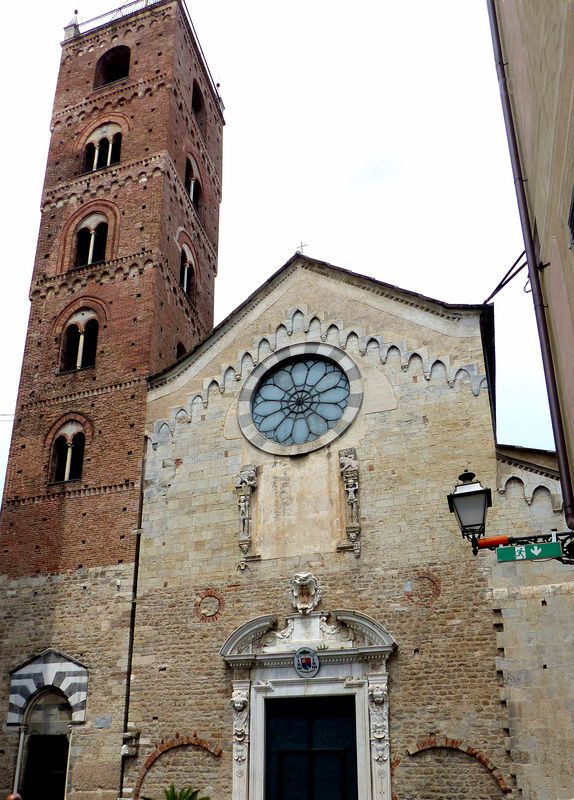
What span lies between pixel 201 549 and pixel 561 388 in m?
8.76

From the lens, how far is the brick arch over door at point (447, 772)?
1171 centimetres

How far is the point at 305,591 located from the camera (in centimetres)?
1382

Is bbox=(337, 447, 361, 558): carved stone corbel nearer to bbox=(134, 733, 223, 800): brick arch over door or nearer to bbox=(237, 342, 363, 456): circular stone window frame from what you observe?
bbox=(237, 342, 363, 456): circular stone window frame

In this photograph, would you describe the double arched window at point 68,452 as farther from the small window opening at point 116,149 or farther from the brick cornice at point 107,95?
the brick cornice at point 107,95

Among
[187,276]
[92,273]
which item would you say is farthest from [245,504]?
[187,276]

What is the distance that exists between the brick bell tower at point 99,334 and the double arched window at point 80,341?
1.4 inches

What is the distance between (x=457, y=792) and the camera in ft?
38.8

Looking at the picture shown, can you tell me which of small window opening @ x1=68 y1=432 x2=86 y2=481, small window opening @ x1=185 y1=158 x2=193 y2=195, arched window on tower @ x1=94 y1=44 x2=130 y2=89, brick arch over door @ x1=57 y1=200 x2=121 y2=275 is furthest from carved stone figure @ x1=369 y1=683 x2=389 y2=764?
arched window on tower @ x1=94 y1=44 x2=130 y2=89

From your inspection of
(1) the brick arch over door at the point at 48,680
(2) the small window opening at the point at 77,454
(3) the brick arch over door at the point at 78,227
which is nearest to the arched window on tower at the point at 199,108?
(3) the brick arch over door at the point at 78,227

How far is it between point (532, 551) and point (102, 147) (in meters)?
19.1

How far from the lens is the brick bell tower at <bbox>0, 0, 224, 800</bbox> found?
15148 mm

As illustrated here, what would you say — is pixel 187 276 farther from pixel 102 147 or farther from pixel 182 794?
pixel 182 794

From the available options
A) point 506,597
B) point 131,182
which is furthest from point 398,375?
point 131,182

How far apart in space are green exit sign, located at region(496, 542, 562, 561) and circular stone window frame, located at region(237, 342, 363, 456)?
27.6ft
